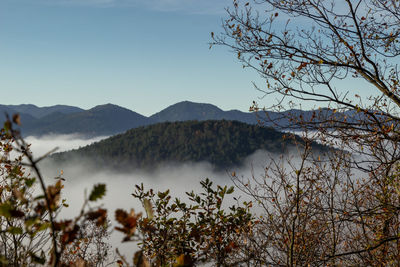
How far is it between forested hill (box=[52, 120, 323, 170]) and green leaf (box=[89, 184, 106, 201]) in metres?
164

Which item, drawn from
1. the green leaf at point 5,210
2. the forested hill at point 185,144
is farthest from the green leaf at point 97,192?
the forested hill at point 185,144

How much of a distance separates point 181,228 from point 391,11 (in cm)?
617

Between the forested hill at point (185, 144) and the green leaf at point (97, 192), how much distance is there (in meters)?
164

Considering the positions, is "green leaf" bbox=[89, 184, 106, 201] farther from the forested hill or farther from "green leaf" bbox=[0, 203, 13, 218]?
the forested hill

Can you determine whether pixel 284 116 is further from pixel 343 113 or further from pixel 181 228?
pixel 181 228

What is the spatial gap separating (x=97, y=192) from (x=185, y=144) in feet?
561

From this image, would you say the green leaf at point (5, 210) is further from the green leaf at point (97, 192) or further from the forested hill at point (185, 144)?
the forested hill at point (185, 144)

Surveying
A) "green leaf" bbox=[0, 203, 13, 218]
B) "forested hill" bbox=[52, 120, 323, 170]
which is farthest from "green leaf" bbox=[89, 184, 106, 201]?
"forested hill" bbox=[52, 120, 323, 170]

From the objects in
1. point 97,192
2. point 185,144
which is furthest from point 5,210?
point 185,144

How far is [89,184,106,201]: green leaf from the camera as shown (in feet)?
3.31

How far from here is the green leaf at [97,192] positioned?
1008 millimetres

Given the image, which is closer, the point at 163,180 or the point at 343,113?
the point at 343,113

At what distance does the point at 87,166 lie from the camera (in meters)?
176

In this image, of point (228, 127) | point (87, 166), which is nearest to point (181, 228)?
point (228, 127)
